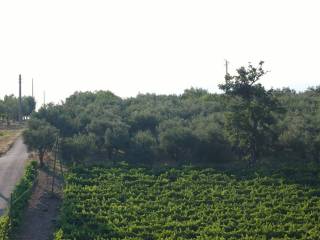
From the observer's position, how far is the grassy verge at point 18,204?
24.2m

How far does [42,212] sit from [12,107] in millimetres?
51398

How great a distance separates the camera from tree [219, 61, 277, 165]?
37938 millimetres

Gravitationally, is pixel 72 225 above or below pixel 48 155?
below

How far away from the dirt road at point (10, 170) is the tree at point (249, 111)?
15710 millimetres

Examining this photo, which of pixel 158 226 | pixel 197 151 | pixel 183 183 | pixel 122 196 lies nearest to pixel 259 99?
pixel 197 151

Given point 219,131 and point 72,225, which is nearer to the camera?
point 72,225

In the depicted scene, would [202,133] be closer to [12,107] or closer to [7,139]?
[7,139]

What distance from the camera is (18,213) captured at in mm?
26391

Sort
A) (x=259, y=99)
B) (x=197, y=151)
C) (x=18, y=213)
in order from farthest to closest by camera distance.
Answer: (x=197, y=151)
(x=259, y=99)
(x=18, y=213)

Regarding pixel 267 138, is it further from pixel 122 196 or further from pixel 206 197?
pixel 122 196

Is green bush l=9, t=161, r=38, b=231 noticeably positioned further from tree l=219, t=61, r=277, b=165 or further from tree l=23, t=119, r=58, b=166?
tree l=219, t=61, r=277, b=165

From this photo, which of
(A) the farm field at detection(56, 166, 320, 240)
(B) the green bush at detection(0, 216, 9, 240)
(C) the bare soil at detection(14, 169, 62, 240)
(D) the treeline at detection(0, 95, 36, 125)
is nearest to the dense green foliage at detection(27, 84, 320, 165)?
(A) the farm field at detection(56, 166, 320, 240)

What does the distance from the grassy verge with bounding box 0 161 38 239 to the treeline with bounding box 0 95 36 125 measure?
41.7m

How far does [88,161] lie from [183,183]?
10030 mm
